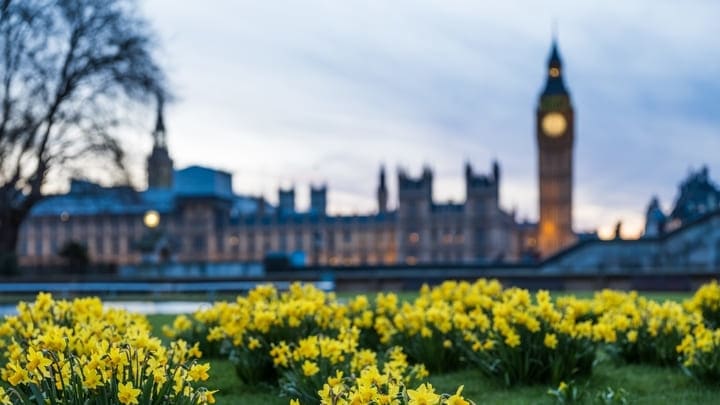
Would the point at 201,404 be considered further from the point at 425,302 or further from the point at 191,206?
the point at 191,206

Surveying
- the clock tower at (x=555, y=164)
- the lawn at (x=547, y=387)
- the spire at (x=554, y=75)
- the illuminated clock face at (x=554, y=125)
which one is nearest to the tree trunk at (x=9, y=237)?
the lawn at (x=547, y=387)

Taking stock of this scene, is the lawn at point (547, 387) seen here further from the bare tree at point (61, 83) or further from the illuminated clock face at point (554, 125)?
the illuminated clock face at point (554, 125)

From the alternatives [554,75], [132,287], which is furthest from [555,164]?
[132,287]

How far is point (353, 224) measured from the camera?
9638 centimetres

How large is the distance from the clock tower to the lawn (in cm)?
8289

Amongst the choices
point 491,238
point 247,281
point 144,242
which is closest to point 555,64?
point 491,238

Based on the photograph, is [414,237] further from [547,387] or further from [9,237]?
[547,387]

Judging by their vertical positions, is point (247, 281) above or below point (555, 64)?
below

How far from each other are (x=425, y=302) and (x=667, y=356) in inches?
83.8

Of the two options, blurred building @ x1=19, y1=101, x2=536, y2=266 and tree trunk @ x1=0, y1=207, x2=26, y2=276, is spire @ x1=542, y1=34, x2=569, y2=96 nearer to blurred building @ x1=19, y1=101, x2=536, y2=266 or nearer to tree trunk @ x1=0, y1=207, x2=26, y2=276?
blurred building @ x1=19, y1=101, x2=536, y2=266

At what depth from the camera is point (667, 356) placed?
7.46 metres

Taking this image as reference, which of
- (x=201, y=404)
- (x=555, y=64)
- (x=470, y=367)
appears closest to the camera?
(x=201, y=404)

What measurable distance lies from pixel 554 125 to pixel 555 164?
4998mm

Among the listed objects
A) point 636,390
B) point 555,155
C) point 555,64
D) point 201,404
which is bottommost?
point 636,390
